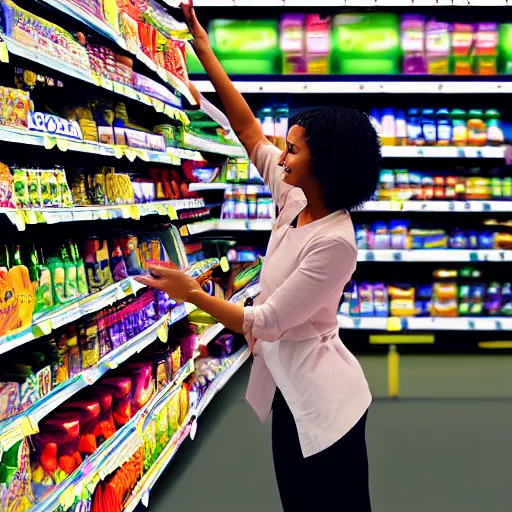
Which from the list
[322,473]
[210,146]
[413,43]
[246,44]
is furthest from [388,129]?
[322,473]

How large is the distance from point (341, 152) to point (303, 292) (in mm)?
354

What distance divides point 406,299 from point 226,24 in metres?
2.43

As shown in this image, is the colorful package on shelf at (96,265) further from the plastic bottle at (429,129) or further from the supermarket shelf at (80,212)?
the plastic bottle at (429,129)

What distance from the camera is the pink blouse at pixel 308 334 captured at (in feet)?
5.46

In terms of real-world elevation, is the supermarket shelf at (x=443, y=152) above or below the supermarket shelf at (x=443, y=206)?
above

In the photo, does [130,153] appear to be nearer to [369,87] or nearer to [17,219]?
[17,219]

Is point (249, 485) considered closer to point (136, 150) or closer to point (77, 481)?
point (77, 481)

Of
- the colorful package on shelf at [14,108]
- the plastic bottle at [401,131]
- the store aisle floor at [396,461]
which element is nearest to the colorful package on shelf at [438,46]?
the plastic bottle at [401,131]

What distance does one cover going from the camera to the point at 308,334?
5.79 ft

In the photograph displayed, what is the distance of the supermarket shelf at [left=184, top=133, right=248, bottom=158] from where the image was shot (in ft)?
12.3

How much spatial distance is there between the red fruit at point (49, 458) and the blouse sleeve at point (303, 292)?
2.72ft

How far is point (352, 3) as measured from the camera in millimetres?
5113

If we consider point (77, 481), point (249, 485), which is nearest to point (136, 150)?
point (77, 481)

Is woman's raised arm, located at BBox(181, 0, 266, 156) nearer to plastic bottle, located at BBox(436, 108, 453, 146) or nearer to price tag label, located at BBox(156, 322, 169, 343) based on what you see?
price tag label, located at BBox(156, 322, 169, 343)
